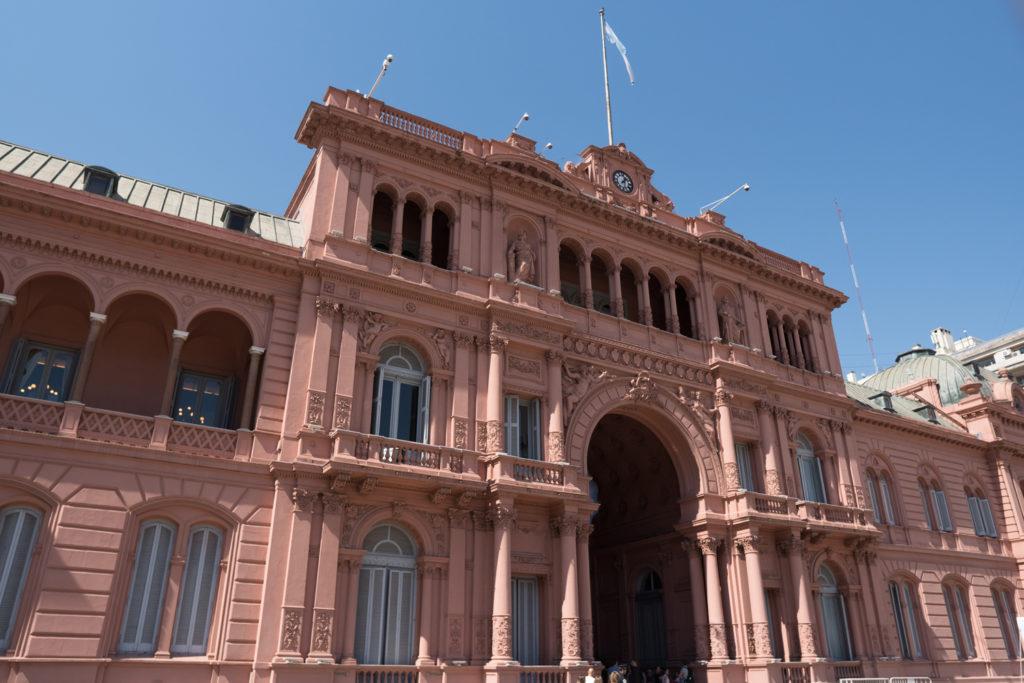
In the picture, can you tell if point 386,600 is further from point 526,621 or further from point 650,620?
point 650,620

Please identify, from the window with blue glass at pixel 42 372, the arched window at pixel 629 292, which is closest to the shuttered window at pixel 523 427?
the arched window at pixel 629 292

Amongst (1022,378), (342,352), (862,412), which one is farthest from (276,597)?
(1022,378)

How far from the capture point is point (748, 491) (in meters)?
29.5

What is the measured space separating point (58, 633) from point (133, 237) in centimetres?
1102

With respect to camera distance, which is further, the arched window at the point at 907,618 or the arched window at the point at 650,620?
the arched window at the point at 907,618

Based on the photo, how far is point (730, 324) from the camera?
110 ft

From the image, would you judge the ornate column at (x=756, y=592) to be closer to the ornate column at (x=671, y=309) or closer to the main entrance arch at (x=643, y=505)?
the main entrance arch at (x=643, y=505)

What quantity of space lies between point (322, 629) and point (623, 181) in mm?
22620

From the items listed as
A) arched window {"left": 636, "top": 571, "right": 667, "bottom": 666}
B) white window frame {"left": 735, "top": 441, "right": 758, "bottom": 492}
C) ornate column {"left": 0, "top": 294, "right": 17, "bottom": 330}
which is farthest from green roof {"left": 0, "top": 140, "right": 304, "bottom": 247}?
arched window {"left": 636, "top": 571, "right": 667, "bottom": 666}

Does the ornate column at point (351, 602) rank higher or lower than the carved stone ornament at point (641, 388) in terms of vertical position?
lower

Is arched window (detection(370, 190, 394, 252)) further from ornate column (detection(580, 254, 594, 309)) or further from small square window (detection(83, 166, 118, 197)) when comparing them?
→ small square window (detection(83, 166, 118, 197))

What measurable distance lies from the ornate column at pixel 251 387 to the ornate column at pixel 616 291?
46.4 feet

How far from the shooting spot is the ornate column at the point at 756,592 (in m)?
27.1

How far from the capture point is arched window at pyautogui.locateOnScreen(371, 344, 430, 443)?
953 inches
